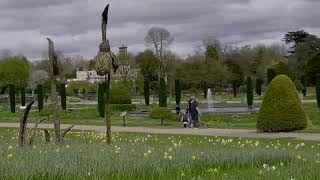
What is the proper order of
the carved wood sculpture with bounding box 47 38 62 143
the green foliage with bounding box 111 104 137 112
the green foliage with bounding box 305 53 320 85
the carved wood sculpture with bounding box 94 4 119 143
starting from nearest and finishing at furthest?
the carved wood sculpture with bounding box 94 4 119 143
the carved wood sculpture with bounding box 47 38 62 143
the green foliage with bounding box 111 104 137 112
the green foliage with bounding box 305 53 320 85

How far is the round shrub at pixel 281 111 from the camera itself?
2488 cm

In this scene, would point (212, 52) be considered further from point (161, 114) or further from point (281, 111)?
point (281, 111)

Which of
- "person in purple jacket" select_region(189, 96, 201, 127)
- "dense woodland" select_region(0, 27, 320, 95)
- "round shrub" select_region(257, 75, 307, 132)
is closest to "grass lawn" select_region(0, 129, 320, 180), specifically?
"round shrub" select_region(257, 75, 307, 132)

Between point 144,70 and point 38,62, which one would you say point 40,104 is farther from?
point 38,62

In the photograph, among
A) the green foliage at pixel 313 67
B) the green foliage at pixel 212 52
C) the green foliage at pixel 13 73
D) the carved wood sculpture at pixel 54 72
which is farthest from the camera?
the green foliage at pixel 212 52

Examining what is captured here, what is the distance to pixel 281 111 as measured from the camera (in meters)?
24.9

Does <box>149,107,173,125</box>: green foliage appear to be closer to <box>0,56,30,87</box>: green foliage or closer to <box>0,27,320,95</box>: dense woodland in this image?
<box>0,27,320,95</box>: dense woodland

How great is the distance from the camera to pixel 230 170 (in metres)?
8.65

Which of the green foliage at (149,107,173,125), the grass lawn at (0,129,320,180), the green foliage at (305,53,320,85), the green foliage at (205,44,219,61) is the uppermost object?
the green foliage at (205,44,219,61)

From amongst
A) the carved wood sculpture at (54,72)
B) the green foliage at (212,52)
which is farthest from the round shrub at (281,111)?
the green foliage at (212,52)

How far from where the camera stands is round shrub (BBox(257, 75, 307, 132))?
81.6 ft

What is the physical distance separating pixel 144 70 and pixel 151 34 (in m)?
7.57

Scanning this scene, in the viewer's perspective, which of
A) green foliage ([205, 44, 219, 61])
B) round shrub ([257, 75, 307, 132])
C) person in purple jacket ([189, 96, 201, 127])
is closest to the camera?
round shrub ([257, 75, 307, 132])

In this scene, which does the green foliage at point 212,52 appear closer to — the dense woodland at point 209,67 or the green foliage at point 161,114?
the dense woodland at point 209,67
